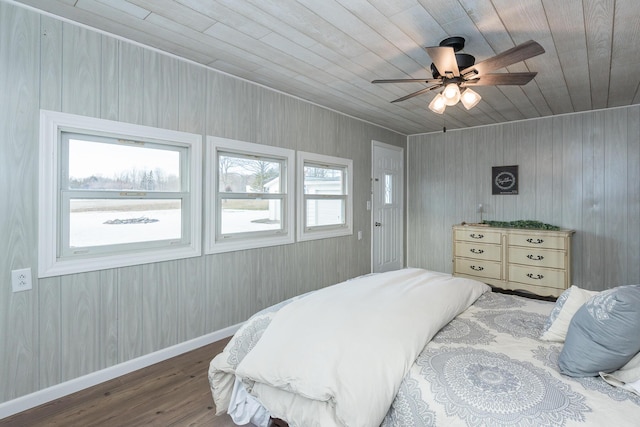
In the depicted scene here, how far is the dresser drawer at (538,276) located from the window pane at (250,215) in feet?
10.0

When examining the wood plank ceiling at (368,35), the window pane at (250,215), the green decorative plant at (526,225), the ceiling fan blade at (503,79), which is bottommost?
the green decorative plant at (526,225)

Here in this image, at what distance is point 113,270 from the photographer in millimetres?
2295

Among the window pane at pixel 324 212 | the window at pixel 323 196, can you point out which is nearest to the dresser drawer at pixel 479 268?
the window at pixel 323 196

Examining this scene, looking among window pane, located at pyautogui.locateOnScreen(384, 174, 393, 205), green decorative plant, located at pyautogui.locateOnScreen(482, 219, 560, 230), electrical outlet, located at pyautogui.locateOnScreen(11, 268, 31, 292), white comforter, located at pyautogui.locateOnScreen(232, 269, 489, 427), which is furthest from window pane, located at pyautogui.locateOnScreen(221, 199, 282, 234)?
green decorative plant, located at pyautogui.locateOnScreen(482, 219, 560, 230)

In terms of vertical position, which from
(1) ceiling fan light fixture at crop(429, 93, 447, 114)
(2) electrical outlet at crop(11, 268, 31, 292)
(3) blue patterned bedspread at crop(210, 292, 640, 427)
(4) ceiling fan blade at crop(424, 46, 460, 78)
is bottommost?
(3) blue patterned bedspread at crop(210, 292, 640, 427)

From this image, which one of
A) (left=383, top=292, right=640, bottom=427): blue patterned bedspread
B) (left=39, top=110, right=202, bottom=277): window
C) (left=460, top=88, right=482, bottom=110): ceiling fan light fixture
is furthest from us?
(left=460, top=88, right=482, bottom=110): ceiling fan light fixture

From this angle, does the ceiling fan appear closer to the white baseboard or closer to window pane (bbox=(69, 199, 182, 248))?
window pane (bbox=(69, 199, 182, 248))

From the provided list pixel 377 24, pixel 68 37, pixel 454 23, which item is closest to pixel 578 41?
pixel 454 23

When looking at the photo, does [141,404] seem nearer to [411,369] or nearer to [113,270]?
[113,270]

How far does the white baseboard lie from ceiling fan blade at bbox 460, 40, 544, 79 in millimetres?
2899

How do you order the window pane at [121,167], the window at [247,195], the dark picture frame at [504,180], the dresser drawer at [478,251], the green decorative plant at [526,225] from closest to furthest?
1. the window pane at [121,167]
2. the window at [247,195]
3. the green decorative plant at [526,225]
4. the dresser drawer at [478,251]
5. the dark picture frame at [504,180]

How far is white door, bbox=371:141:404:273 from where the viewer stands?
189 inches

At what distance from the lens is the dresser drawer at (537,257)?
3791 mm

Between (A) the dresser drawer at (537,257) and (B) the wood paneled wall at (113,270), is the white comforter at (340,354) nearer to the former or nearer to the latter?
(B) the wood paneled wall at (113,270)
